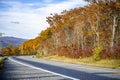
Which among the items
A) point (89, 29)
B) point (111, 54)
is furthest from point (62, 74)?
point (89, 29)

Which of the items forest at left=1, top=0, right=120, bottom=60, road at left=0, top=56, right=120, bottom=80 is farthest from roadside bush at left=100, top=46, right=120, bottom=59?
road at left=0, top=56, right=120, bottom=80

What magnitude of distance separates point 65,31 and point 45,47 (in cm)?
2382

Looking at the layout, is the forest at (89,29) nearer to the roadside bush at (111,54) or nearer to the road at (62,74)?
the roadside bush at (111,54)

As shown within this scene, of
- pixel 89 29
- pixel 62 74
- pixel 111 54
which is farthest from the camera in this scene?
pixel 89 29

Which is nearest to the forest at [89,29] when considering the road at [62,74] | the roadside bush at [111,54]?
the roadside bush at [111,54]

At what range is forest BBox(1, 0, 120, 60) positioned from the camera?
37.0 meters

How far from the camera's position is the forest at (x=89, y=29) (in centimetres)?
3697

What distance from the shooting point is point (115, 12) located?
37188mm

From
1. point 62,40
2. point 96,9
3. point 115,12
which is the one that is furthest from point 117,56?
point 62,40

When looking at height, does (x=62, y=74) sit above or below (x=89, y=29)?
below

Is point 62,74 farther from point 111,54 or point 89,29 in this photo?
point 89,29

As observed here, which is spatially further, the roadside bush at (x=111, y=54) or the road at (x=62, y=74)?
the roadside bush at (x=111, y=54)

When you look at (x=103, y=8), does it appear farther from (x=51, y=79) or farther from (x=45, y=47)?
(x=45, y=47)

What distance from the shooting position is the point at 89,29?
61.1 m
